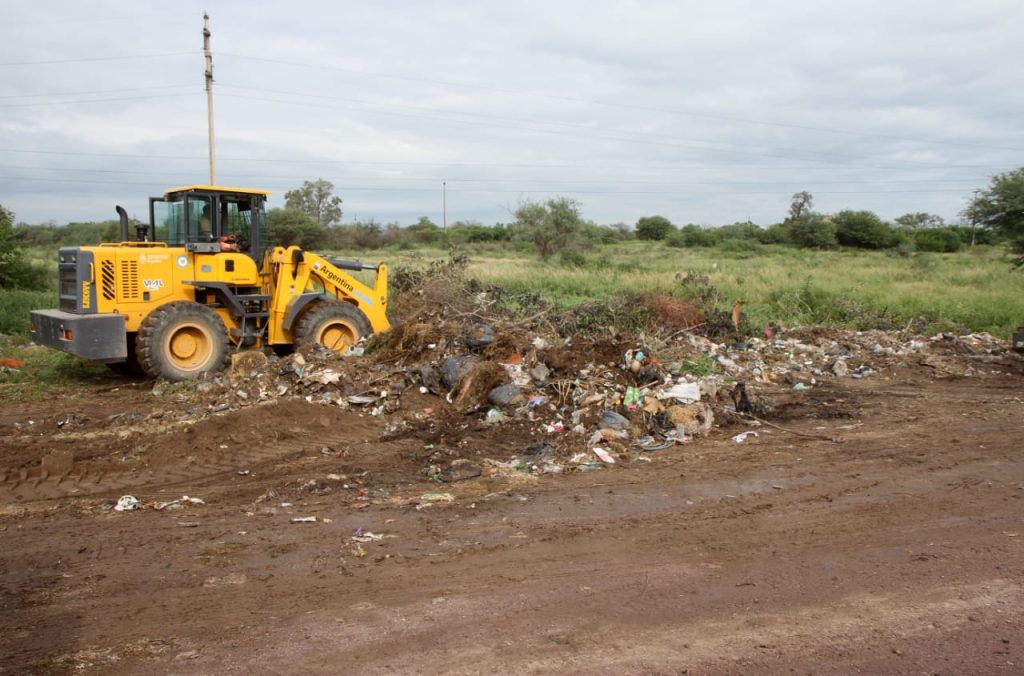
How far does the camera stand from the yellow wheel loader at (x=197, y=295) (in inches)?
366

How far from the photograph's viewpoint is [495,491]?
19.1 ft

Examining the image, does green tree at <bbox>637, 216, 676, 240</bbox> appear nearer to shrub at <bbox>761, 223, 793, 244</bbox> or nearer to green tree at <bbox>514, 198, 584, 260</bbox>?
shrub at <bbox>761, 223, 793, 244</bbox>

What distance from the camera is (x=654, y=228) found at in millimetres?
58812

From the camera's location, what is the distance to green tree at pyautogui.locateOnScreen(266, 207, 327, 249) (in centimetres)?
3931

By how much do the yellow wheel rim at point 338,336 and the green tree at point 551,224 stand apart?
2241 centimetres

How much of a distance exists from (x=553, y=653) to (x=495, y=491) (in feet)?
7.93

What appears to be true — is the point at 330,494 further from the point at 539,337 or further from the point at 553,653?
the point at 539,337

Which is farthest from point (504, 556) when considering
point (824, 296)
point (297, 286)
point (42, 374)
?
point (824, 296)

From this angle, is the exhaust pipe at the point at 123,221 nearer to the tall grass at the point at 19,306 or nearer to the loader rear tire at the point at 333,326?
the loader rear tire at the point at 333,326

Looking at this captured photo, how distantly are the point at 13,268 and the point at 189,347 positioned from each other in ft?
36.2

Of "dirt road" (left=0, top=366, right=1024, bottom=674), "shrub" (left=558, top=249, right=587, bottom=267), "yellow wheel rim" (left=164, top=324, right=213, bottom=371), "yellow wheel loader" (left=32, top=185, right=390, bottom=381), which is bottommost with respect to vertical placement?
"dirt road" (left=0, top=366, right=1024, bottom=674)

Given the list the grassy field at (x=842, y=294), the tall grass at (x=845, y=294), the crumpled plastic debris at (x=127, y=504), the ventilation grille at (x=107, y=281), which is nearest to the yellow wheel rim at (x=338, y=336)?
the ventilation grille at (x=107, y=281)

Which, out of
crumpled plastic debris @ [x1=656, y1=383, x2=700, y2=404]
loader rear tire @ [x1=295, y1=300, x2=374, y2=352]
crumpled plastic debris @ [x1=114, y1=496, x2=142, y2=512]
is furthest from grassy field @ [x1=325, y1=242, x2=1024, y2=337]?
crumpled plastic debris @ [x1=114, y1=496, x2=142, y2=512]

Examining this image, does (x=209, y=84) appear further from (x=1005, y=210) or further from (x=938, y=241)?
(x=938, y=241)
